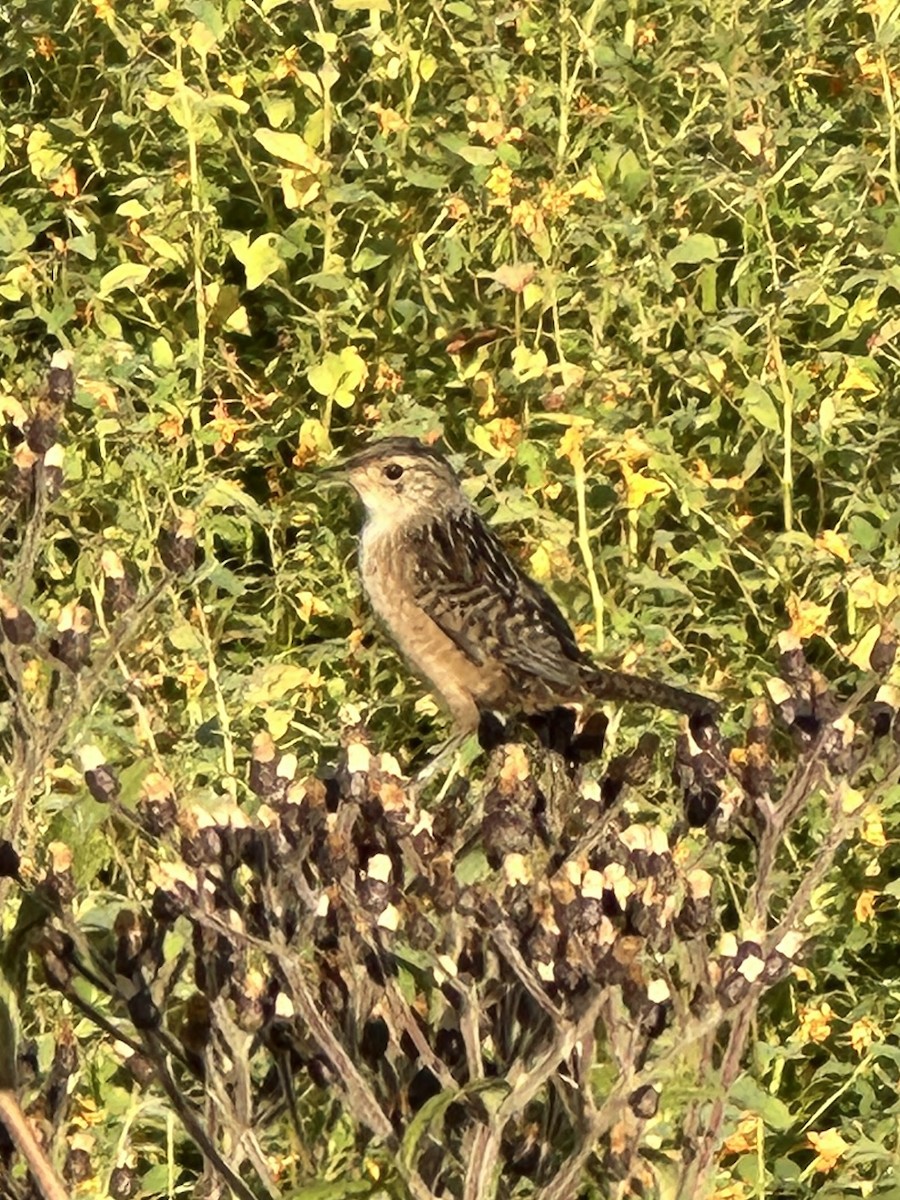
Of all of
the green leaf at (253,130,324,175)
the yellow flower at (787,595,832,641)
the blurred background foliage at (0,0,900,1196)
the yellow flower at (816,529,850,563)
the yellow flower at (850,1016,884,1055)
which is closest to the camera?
the yellow flower at (850,1016,884,1055)

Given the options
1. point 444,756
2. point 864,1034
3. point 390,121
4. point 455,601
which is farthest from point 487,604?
point 390,121

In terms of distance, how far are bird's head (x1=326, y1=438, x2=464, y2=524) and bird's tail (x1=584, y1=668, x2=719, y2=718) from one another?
0.86 metres

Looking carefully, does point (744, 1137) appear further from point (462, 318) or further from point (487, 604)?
point (462, 318)

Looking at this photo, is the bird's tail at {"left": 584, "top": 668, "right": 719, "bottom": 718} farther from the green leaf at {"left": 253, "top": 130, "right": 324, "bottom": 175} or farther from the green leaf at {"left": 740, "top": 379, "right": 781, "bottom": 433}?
the green leaf at {"left": 253, "top": 130, "right": 324, "bottom": 175}

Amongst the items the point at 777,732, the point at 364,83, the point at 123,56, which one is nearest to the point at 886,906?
the point at 777,732

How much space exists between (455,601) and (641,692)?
2.70ft

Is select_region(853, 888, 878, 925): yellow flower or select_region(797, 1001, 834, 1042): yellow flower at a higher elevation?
select_region(853, 888, 878, 925): yellow flower

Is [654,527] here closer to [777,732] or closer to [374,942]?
[777,732]

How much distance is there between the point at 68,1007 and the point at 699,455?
2814 mm

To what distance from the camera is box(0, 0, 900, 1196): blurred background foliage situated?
6.93 meters

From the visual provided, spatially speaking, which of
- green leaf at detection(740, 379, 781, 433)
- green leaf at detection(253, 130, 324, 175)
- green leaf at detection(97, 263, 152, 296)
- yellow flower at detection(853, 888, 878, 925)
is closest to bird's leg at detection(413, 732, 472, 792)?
yellow flower at detection(853, 888, 878, 925)

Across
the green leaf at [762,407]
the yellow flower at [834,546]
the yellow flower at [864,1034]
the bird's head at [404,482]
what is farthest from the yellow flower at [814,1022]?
the green leaf at [762,407]

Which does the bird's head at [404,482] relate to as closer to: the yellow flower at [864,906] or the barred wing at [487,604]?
the barred wing at [487,604]

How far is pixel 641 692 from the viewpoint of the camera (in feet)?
18.6
